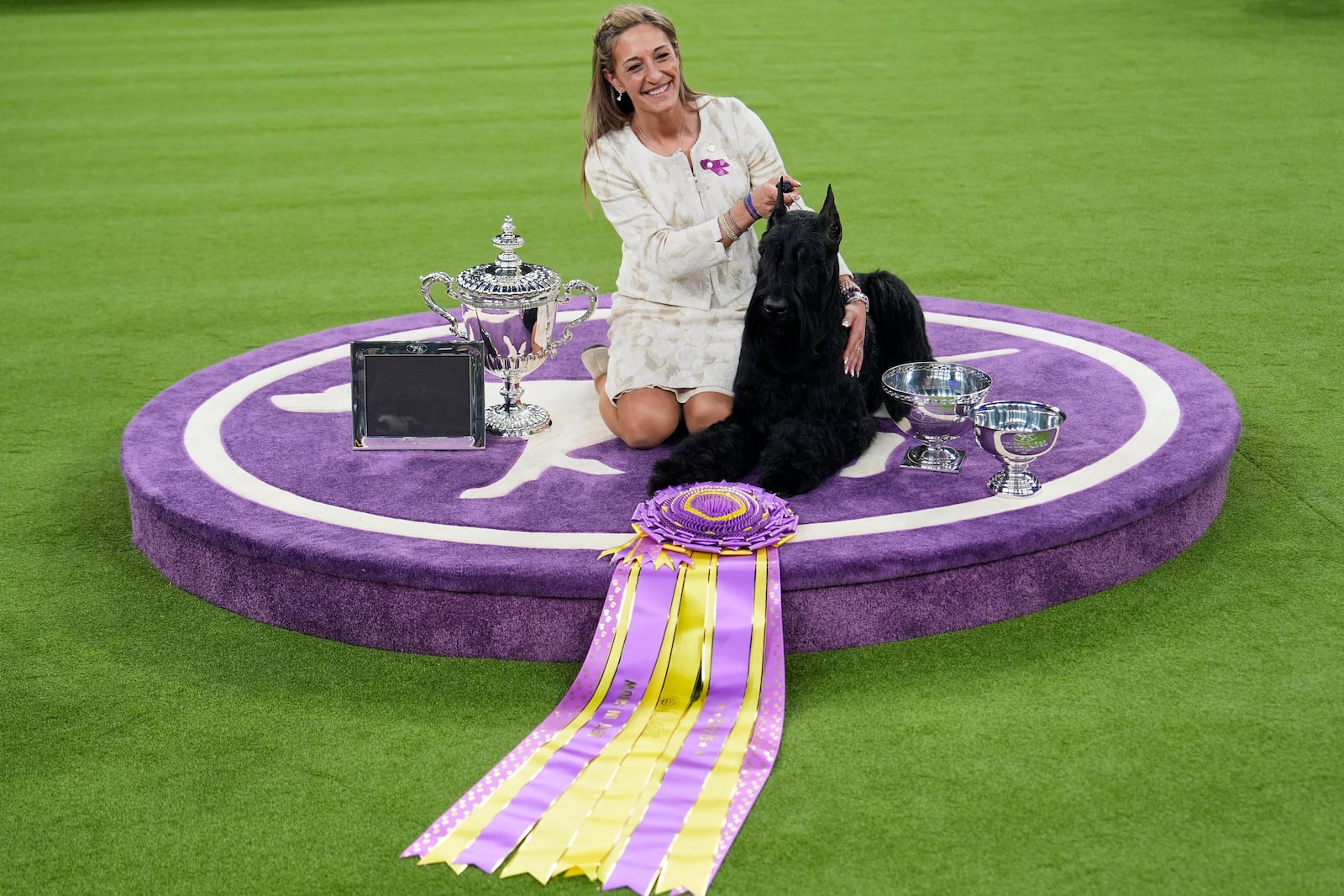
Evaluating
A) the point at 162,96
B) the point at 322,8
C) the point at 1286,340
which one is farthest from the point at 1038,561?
the point at 322,8

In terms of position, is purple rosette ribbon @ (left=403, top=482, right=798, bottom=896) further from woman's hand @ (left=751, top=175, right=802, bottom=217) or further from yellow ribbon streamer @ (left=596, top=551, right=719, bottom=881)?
woman's hand @ (left=751, top=175, right=802, bottom=217)

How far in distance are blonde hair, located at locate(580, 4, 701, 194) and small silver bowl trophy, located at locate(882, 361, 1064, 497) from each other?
0.96m

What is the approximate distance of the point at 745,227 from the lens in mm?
3650

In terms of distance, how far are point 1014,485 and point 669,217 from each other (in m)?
1.15

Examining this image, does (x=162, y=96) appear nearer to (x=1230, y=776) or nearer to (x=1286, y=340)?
(x=1286, y=340)

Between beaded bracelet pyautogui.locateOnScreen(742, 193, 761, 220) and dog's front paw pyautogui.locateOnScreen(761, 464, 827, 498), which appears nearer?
dog's front paw pyautogui.locateOnScreen(761, 464, 827, 498)

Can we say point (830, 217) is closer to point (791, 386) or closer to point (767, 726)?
point (791, 386)

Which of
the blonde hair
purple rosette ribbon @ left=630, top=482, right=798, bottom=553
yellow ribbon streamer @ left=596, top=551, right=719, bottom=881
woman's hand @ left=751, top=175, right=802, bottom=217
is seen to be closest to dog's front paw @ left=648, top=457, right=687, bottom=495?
purple rosette ribbon @ left=630, top=482, right=798, bottom=553

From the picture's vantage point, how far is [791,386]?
11.8ft

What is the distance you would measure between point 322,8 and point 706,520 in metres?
12.5

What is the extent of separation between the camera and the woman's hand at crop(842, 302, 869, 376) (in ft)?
12.2

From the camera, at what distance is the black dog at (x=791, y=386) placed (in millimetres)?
3340

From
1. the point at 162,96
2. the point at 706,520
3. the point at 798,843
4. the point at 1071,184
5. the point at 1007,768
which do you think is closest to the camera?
the point at 798,843

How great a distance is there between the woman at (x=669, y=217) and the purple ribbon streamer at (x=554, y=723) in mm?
865
